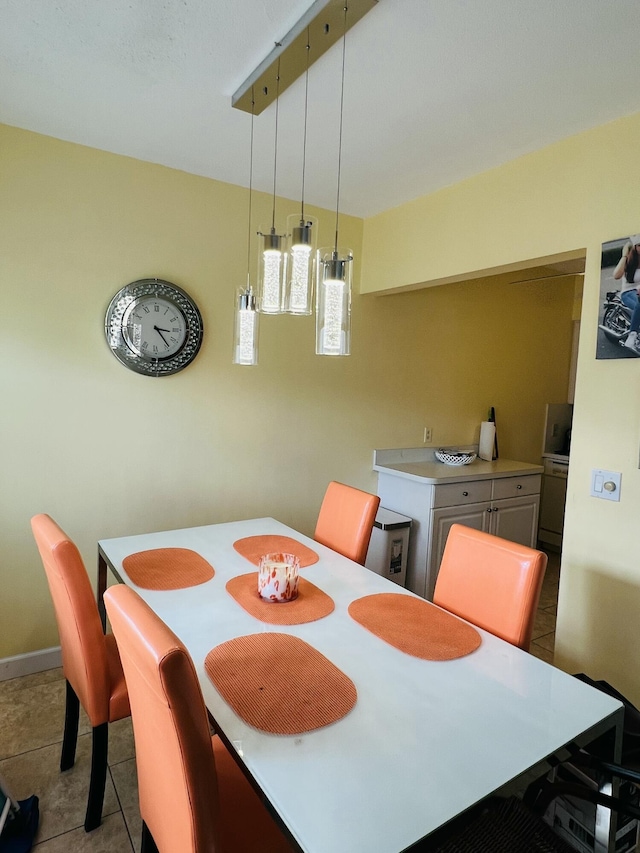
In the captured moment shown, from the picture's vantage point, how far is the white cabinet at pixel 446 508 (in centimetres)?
309

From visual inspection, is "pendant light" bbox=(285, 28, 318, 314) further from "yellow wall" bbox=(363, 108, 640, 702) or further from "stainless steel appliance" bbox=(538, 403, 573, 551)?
"stainless steel appliance" bbox=(538, 403, 573, 551)

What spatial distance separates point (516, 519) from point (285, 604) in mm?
2431

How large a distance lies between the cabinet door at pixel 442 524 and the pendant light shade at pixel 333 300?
1822 millimetres

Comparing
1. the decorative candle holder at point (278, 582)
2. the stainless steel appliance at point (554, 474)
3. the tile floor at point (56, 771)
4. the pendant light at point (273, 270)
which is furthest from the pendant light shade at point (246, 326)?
the stainless steel appliance at point (554, 474)

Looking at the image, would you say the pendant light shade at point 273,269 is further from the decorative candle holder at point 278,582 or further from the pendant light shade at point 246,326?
the decorative candle holder at point 278,582

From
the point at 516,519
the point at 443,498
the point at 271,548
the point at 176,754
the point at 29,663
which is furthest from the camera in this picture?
the point at 516,519

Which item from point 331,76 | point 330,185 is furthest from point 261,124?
point 330,185

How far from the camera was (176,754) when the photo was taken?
Answer: 2.92ft

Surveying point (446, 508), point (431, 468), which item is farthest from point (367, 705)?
point (431, 468)

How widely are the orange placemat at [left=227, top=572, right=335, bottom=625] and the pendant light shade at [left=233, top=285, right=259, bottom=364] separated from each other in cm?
79

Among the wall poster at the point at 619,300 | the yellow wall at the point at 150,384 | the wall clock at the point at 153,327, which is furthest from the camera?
the wall clock at the point at 153,327

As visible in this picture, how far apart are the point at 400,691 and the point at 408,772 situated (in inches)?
9.7

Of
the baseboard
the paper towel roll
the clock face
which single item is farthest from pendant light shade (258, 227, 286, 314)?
the paper towel roll

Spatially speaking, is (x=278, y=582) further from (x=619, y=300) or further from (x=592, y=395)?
(x=619, y=300)
